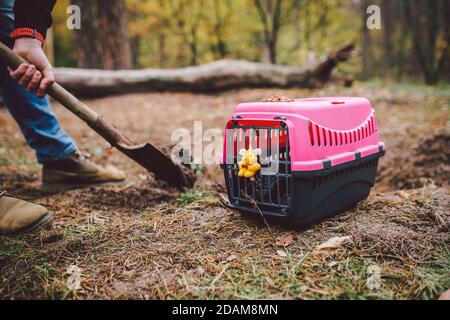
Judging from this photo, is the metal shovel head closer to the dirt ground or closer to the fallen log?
the dirt ground

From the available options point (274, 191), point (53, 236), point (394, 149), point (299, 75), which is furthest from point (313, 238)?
point (299, 75)

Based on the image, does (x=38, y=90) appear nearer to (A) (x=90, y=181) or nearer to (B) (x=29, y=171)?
(A) (x=90, y=181)

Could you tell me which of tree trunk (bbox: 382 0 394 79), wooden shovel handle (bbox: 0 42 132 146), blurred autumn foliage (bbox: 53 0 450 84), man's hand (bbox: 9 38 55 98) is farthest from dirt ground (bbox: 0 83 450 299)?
tree trunk (bbox: 382 0 394 79)

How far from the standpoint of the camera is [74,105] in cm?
188

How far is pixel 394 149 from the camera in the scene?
3.07 m

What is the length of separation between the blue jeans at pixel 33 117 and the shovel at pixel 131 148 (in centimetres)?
32

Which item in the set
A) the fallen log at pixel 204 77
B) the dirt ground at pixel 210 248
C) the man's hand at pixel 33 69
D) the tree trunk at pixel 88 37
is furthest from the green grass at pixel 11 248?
the tree trunk at pixel 88 37

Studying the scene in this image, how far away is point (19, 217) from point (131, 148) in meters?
0.65

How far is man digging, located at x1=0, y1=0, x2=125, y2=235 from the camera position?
163cm

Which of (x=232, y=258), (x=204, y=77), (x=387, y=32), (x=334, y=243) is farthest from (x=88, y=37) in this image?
(x=387, y=32)

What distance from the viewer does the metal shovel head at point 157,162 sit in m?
1.99

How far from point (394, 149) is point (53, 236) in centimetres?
272

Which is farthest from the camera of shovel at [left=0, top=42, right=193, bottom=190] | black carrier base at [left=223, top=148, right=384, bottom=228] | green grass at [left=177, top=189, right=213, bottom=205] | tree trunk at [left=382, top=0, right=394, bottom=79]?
tree trunk at [left=382, top=0, right=394, bottom=79]

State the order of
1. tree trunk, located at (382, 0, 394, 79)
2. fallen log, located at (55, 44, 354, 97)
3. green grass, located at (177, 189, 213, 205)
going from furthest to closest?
tree trunk, located at (382, 0, 394, 79) < fallen log, located at (55, 44, 354, 97) < green grass, located at (177, 189, 213, 205)
